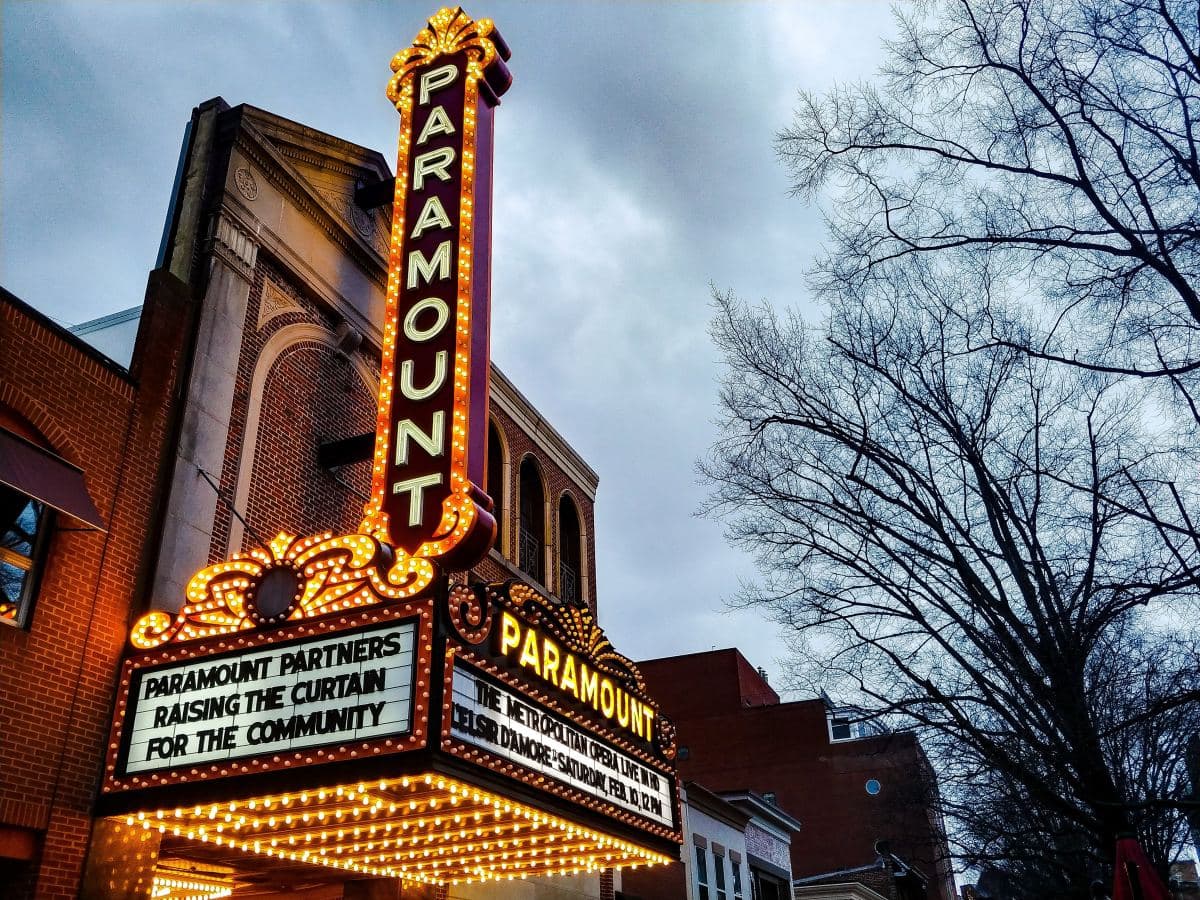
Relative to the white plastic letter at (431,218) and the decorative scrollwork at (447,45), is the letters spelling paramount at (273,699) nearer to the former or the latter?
the white plastic letter at (431,218)

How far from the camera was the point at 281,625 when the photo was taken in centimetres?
914

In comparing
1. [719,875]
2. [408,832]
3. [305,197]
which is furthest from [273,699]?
[719,875]

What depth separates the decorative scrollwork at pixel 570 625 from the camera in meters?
10.2

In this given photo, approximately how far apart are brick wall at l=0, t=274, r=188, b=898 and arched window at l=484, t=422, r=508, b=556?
26.0ft

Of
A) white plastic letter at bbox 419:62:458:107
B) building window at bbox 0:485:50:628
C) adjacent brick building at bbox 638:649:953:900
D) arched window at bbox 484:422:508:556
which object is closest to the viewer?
building window at bbox 0:485:50:628

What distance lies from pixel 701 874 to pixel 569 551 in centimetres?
890

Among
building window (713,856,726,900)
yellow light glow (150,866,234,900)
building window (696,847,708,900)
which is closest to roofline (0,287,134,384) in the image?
yellow light glow (150,866,234,900)

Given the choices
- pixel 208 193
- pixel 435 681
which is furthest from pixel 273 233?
pixel 435 681

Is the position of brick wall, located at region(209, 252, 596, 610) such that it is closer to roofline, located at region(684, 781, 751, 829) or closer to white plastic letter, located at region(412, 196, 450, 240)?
white plastic letter, located at region(412, 196, 450, 240)

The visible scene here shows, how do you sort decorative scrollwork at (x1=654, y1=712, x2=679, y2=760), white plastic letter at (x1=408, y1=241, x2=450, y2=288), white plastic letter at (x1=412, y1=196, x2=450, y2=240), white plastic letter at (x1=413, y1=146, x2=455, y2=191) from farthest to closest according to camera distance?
decorative scrollwork at (x1=654, y1=712, x2=679, y2=760)
white plastic letter at (x1=413, y1=146, x2=455, y2=191)
white plastic letter at (x1=412, y1=196, x2=450, y2=240)
white plastic letter at (x1=408, y1=241, x2=450, y2=288)

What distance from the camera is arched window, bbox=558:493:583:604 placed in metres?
20.8

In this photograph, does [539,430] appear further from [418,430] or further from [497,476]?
[418,430]

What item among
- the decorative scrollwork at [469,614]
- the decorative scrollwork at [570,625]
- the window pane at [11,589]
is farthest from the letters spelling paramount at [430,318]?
the window pane at [11,589]

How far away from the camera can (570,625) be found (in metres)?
11.5
